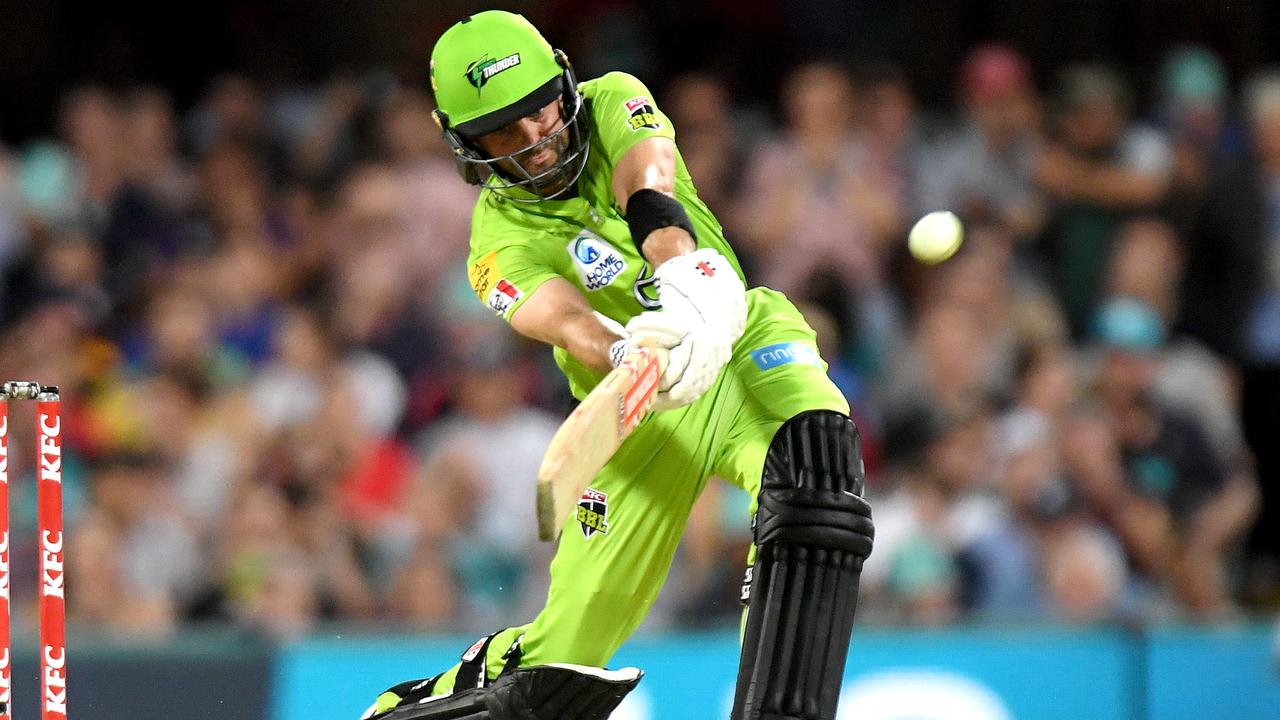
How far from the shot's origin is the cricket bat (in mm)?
3996

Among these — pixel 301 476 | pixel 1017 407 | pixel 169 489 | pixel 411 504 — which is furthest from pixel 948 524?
pixel 169 489

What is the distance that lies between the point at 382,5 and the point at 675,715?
5.51 meters

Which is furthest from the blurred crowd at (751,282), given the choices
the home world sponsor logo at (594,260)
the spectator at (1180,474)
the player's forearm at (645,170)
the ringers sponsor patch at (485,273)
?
the player's forearm at (645,170)

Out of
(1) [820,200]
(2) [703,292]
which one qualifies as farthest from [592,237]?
(1) [820,200]

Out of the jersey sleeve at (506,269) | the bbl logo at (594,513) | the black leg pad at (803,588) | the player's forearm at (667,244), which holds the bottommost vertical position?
the black leg pad at (803,588)

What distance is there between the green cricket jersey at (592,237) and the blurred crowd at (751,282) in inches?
111

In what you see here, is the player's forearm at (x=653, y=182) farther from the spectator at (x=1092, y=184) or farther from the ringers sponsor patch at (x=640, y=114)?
the spectator at (x=1092, y=184)

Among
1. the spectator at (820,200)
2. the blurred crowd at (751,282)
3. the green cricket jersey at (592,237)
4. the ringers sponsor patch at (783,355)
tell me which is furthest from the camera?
the spectator at (820,200)

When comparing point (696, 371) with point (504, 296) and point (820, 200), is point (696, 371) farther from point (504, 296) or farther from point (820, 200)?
point (820, 200)

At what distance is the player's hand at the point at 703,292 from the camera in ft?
15.2

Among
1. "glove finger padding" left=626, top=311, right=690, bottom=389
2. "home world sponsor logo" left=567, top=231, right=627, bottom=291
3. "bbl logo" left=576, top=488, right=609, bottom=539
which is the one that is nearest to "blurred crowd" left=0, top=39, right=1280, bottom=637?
"bbl logo" left=576, top=488, right=609, bottom=539

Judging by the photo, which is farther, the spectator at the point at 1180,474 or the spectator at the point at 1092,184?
the spectator at the point at 1092,184

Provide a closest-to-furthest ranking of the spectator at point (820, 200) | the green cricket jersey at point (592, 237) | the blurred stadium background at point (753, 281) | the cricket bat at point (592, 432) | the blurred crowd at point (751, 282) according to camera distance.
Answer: the cricket bat at point (592, 432) < the green cricket jersey at point (592, 237) < the blurred stadium background at point (753, 281) < the blurred crowd at point (751, 282) < the spectator at point (820, 200)

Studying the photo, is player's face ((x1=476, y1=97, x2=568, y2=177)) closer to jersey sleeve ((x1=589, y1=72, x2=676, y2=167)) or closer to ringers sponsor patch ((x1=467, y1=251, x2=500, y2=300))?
jersey sleeve ((x1=589, y1=72, x2=676, y2=167))
